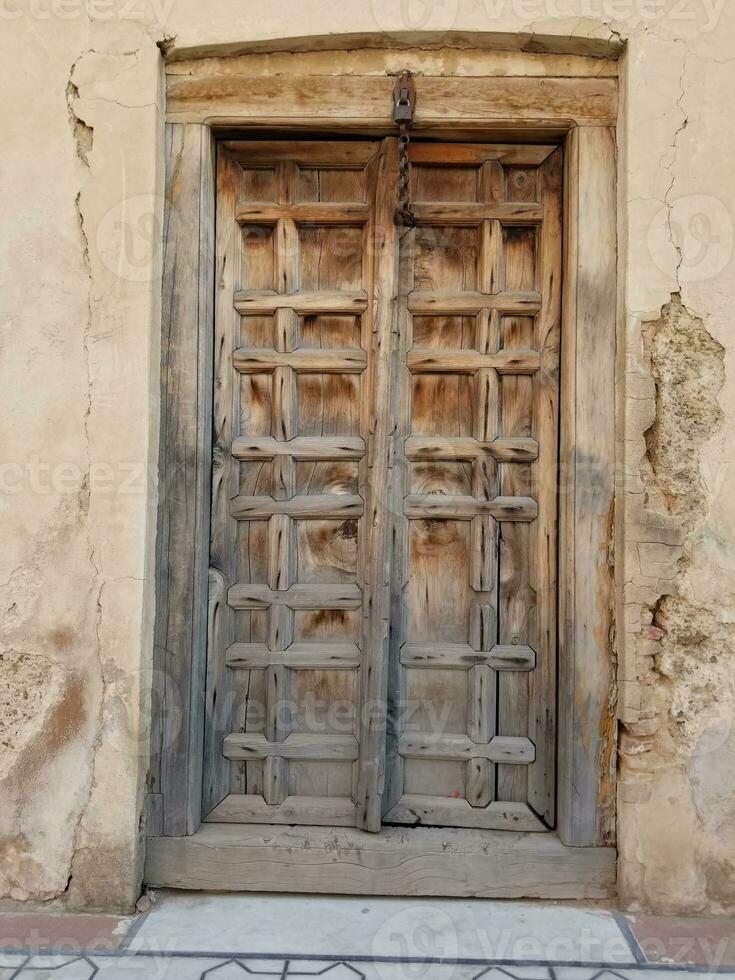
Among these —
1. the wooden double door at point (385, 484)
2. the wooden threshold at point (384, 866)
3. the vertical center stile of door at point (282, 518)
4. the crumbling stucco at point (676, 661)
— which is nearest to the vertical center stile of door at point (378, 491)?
the wooden double door at point (385, 484)

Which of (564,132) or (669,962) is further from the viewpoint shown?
(564,132)

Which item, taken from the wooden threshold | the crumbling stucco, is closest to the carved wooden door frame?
the wooden threshold

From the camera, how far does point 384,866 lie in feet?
8.00

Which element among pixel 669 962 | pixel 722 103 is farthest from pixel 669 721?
pixel 722 103

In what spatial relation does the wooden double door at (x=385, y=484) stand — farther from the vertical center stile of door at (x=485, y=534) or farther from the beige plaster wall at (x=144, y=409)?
the beige plaster wall at (x=144, y=409)

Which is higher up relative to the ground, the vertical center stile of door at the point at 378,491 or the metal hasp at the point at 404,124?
the metal hasp at the point at 404,124

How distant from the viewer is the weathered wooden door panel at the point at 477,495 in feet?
8.32

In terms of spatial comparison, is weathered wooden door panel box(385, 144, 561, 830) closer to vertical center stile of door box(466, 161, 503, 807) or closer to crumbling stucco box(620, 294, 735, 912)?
vertical center stile of door box(466, 161, 503, 807)

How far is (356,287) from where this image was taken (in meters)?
2.62

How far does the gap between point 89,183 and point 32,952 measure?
7.69ft

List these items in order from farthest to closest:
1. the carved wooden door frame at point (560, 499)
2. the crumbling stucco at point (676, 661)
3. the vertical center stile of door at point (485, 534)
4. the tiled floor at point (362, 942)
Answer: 1. the vertical center stile of door at point (485, 534)
2. the carved wooden door frame at point (560, 499)
3. the crumbling stucco at point (676, 661)
4. the tiled floor at point (362, 942)

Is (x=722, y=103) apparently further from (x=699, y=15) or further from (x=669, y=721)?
(x=669, y=721)

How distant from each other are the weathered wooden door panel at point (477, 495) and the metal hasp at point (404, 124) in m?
0.10

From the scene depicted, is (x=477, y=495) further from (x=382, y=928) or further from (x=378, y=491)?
(x=382, y=928)
